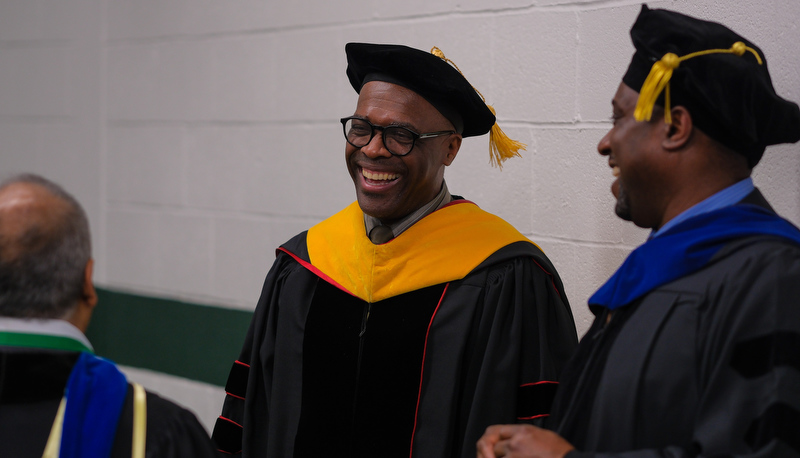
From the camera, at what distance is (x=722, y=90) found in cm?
133

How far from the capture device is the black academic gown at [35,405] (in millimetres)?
1209

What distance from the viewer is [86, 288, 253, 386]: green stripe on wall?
3135 millimetres

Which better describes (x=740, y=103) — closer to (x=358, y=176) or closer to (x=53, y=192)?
(x=358, y=176)

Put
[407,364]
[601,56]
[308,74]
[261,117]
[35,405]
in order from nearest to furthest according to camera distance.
→ [35,405] < [407,364] < [601,56] < [308,74] < [261,117]

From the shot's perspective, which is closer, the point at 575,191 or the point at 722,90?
the point at 722,90

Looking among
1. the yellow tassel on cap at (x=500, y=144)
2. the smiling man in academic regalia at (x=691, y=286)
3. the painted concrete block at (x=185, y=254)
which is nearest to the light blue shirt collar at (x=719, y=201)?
the smiling man in academic regalia at (x=691, y=286)

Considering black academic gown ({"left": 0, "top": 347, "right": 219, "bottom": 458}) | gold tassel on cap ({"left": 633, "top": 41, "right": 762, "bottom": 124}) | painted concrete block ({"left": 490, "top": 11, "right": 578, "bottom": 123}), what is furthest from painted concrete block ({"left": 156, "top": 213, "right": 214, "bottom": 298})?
gold tassel on cap ({"left": 633, "top": 41, "right": 762, "bottom": 124})

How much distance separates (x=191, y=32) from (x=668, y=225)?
2413mm

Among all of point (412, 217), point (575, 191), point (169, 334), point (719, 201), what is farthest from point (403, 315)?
point (169, 334)

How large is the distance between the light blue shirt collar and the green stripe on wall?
80.4 inches

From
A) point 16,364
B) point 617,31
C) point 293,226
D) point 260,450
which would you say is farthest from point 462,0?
point 16,364

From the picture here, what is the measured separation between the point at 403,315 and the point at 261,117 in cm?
141

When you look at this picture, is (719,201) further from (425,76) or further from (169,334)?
(169,334)

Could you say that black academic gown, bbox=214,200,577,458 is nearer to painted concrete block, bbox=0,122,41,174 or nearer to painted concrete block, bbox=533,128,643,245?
painted concrete block, bbox=533,128,643,245
